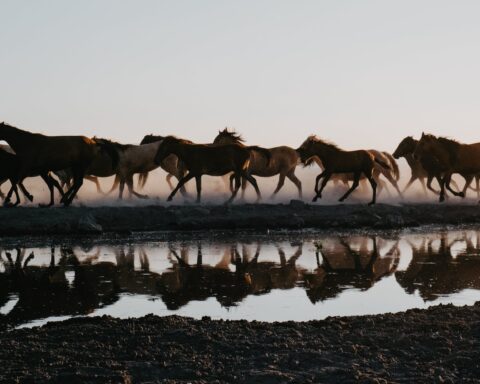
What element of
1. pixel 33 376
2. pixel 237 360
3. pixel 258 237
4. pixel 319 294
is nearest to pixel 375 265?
pixel 319 294

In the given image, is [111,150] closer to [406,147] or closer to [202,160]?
[202,160]

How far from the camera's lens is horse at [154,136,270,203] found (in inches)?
982

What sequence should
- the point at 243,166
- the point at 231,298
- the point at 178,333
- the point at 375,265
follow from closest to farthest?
the point at 178,333 < the point at 231,298 < the point at 375,265 < the point at 243,166

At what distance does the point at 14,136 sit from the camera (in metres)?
22.6

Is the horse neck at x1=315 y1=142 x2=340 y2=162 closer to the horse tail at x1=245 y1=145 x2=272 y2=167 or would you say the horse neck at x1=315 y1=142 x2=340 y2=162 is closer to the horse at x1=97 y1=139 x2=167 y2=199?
the horse tail at x1=245 y1=145 x2=272 y2=167

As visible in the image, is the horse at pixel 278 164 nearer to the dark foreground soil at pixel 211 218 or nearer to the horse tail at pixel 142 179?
the horse tail at pixel 142 179

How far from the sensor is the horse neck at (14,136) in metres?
22.6

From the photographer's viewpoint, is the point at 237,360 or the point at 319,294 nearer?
the point at 237,360

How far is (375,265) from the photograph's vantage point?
45.4 feet

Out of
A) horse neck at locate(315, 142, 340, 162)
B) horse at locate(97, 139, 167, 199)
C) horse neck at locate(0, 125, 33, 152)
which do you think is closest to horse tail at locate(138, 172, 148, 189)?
horse at locate(97, 139, 167, 199)

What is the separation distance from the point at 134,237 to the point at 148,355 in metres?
11.1

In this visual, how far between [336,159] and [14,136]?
846cm

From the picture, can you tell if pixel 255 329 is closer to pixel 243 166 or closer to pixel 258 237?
pixel 258 237

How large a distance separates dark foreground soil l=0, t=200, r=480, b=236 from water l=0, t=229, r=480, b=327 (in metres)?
2.68
